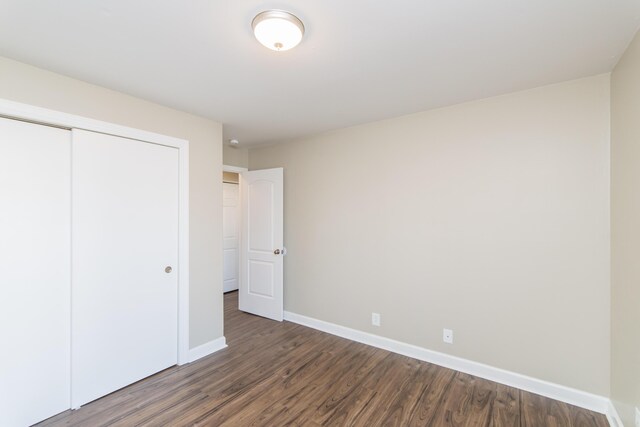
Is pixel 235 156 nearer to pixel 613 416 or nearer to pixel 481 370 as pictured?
pixel 481 370

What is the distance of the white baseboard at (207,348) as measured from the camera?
9.36 feet

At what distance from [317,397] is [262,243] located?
2154 millimetres

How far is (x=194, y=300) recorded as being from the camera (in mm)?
2881

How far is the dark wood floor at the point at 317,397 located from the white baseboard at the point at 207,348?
0.07m

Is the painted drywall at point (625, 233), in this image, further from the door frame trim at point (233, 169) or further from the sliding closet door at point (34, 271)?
the door frame trim at point (233, 169)

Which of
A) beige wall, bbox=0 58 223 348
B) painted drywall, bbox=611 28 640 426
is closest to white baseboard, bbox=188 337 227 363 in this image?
beige wall, bbox=0 58 223 348

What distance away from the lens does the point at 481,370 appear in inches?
99.8

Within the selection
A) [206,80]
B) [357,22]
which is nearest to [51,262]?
[206,80]

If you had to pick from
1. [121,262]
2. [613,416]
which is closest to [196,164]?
[121,262]

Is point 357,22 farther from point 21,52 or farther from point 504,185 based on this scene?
point 21,52

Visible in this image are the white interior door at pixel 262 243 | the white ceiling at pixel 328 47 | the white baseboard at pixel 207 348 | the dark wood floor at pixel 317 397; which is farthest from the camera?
the white interior door at pixel 262 243

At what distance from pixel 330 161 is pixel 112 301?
255 cm

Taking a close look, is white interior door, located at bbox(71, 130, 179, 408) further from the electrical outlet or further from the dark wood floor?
the electrical outlet

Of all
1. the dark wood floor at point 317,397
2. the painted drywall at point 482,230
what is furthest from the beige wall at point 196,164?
the painted drywall at point 482,230
